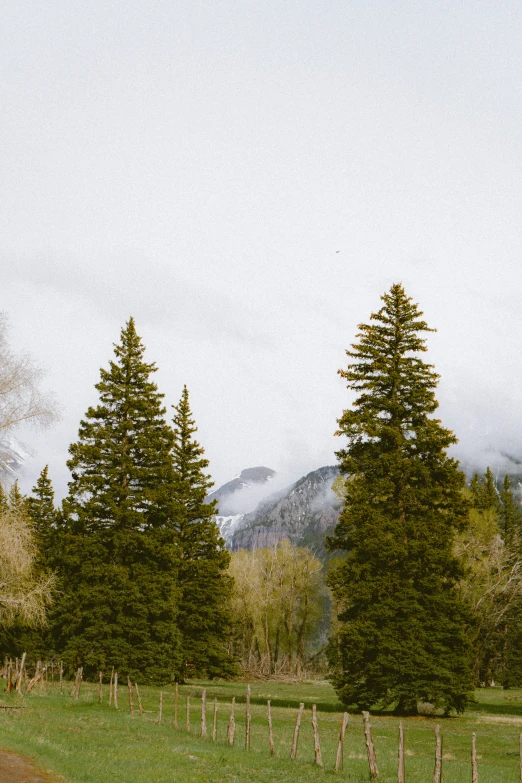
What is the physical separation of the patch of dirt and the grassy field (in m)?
0.38

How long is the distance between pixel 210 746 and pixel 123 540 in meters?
22.4

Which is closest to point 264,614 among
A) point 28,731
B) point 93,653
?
point 93,653

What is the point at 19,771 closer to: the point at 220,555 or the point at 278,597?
the point at 220,555

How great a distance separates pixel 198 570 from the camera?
4512 centimetres

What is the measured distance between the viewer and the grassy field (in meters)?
13.9

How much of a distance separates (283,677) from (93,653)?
3783 centimetres

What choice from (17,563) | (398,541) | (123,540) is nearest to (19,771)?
(17,563)

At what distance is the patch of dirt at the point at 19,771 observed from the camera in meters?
11.6

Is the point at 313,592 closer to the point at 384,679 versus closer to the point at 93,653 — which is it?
the point at 93,653

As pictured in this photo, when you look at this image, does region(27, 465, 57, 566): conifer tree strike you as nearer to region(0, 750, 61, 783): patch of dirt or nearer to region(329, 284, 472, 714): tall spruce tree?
region(329, 284, 472, 714): tall spruce tree

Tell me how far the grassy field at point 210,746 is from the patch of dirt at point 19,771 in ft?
1.25

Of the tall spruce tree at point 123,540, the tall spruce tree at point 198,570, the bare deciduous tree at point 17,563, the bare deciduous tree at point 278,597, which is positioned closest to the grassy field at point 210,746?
the bare deciduous tree at point 17,563

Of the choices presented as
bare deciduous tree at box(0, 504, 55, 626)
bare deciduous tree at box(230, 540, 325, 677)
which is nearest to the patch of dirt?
bare deciduous tree at box(0, 504, 55, 626)

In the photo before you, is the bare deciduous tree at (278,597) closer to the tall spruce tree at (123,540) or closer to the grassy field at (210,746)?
the tall spruce tree at (123,540)
